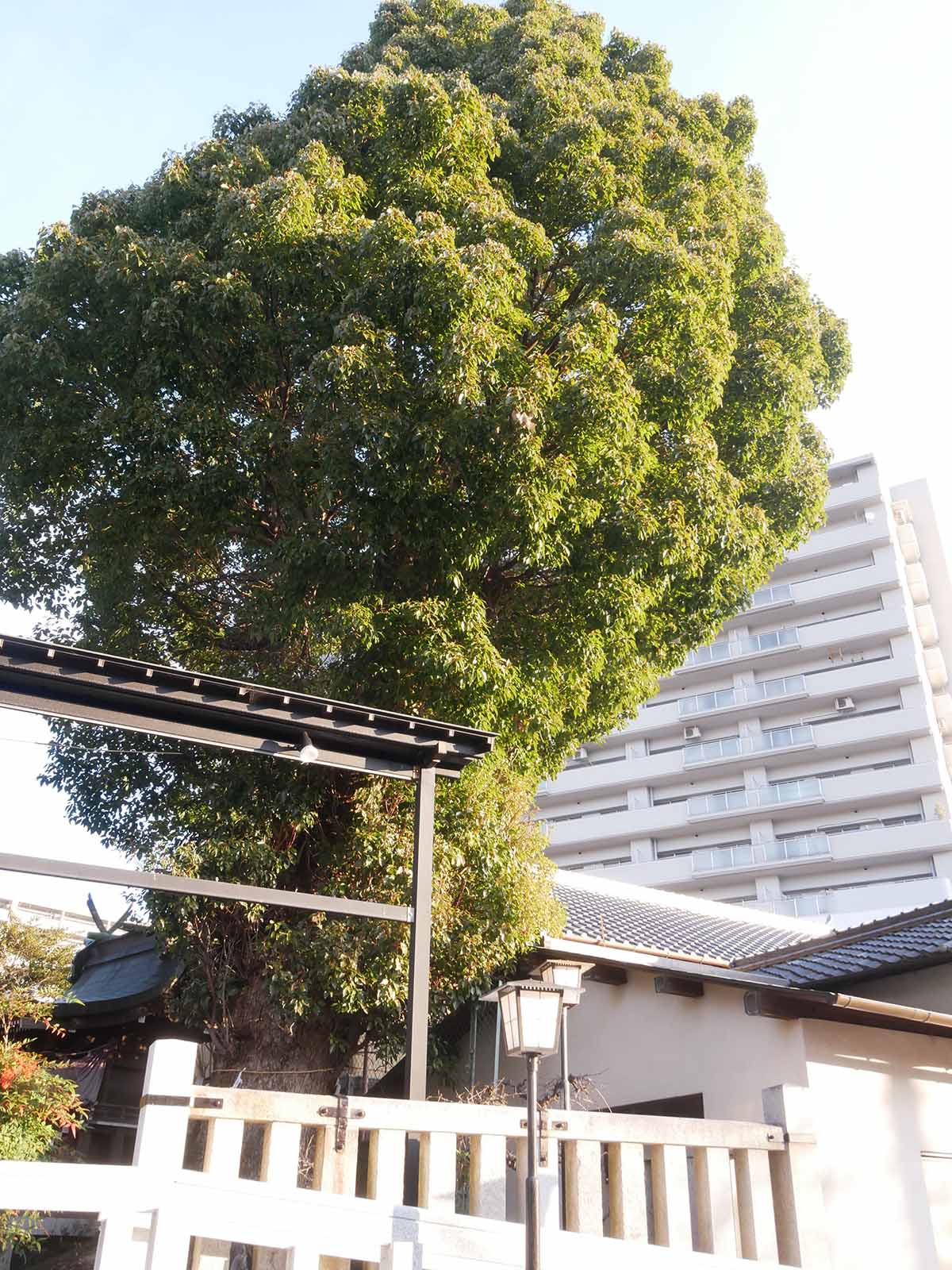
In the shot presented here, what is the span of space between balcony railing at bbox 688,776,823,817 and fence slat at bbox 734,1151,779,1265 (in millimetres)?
29334

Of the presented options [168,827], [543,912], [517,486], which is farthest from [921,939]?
[168,827]

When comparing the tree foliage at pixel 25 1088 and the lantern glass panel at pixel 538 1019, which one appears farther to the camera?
the tree foliage at pixel 25 1088

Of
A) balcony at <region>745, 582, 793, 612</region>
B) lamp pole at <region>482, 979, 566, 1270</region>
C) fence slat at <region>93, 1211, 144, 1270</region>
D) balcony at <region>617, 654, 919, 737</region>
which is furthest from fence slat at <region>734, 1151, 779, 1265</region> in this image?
balcony at <region>745, 582, 793, 612</region>

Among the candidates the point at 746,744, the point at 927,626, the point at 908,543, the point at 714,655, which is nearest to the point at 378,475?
the point at 746,744

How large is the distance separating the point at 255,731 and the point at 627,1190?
115 inches

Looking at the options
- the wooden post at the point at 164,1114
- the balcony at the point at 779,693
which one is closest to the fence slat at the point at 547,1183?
the wooden post at the point at 164,1114

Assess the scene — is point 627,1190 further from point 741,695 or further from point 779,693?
point 741,695

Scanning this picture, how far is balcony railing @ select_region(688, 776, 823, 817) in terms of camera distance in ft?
105

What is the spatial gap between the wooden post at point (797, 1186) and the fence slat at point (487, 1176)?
52.7 inches

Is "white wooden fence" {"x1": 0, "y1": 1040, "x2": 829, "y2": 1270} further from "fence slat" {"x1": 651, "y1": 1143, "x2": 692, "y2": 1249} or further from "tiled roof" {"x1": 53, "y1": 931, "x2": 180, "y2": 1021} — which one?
"tiled roof" {"x1": 53, "y1": 931, "x2": 180, "y2": 1021}

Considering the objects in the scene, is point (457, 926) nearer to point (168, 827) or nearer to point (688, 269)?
point (168, 827)

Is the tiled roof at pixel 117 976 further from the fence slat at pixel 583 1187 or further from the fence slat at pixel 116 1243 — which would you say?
the fence slat at pixel 583 1187

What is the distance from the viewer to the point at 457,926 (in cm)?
718

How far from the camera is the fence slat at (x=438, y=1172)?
3.71 meters
